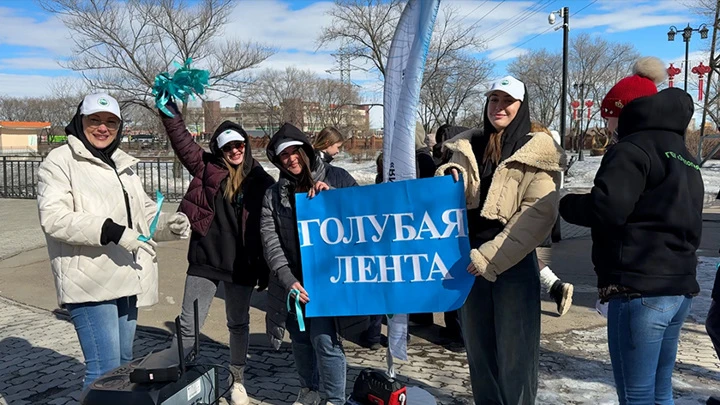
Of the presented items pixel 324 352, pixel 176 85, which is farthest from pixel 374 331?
pixel 176 85

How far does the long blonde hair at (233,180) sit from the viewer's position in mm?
3676

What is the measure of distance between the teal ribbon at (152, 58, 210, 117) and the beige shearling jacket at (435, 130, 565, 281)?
2141mm

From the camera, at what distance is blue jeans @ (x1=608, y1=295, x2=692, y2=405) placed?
2.45 metres

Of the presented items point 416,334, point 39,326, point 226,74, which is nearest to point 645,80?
point 416,334

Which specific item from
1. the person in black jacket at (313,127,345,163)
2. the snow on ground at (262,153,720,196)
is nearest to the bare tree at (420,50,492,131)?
the snow on ground at (262,153,720,196)

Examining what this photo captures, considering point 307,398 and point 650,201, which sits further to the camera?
point 307,398

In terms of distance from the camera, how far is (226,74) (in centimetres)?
1936

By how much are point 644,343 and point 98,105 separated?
298 centimetres

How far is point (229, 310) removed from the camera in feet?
12.4

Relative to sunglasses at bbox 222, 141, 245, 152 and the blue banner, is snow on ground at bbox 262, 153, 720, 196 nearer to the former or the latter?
sunglasses at bbox 222, 141, 245, 152

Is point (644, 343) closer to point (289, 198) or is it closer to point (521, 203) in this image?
point (521, 203)

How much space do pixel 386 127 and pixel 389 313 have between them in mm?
1129

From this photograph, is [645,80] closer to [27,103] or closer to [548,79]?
[548,79]

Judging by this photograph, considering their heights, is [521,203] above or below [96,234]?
above
